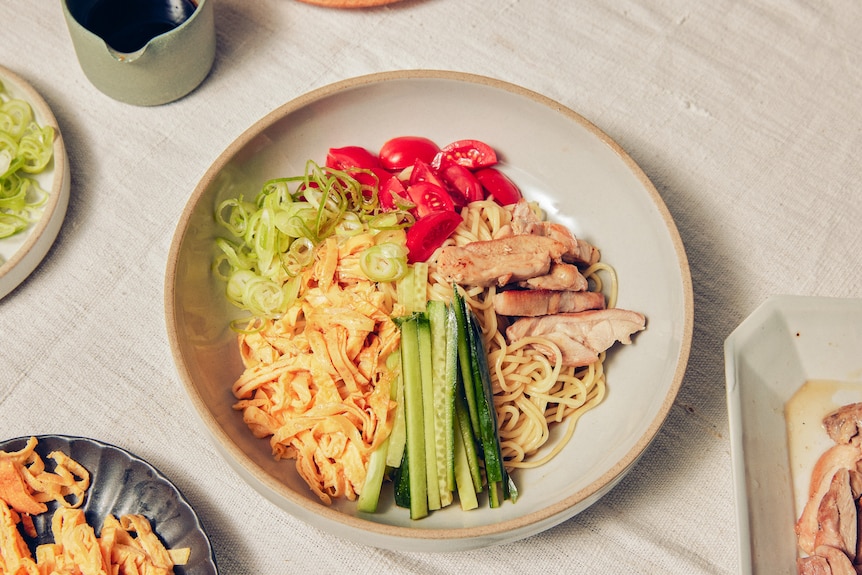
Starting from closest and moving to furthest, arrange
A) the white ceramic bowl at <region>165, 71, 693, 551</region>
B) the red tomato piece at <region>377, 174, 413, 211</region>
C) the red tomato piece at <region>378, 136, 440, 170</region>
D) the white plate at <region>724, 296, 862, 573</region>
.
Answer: the white ceramic bowl at <region>165, 71, 693, 551</region>
the white plate at <region>724, 296, 862, 573</region>
the red tomato piece at <region>377, 174, 413, 211</region>
the red tomato piece at <region>378, 136, 440, 170</region>

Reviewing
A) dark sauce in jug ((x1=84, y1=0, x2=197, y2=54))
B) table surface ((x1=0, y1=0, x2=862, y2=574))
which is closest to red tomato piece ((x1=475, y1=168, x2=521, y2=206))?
table surface ((x1=0, y1=0, x2=862, y2=574))

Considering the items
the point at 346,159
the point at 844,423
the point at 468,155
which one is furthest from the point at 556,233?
the point at 844,423

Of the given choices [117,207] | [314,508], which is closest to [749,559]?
[314,508]

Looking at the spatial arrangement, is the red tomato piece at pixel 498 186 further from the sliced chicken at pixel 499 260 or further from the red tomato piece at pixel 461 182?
the sliced chicken at pixel 499 260

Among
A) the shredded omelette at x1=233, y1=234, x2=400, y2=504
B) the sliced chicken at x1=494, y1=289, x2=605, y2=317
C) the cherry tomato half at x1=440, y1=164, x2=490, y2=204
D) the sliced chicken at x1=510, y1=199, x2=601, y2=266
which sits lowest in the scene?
the shredded omelette at x1=233, y1=234, x2=400, y2=504

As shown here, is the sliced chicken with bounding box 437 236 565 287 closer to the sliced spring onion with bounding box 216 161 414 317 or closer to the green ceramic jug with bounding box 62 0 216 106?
the sliced spring onion with bounding box 216 161 414 317

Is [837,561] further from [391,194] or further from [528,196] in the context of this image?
[391,194]

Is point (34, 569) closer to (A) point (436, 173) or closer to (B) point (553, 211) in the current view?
(A) point (436, 173)
